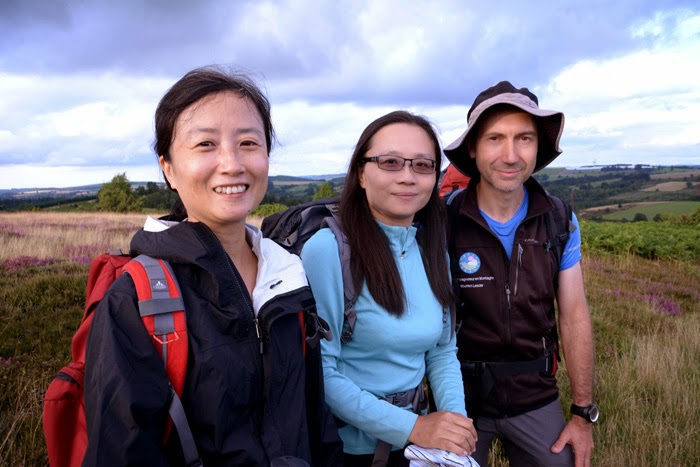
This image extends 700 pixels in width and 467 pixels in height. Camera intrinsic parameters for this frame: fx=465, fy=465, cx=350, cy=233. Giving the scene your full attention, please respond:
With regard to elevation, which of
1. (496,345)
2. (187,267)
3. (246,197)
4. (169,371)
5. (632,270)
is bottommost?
(632,270)

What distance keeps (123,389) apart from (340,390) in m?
1.04

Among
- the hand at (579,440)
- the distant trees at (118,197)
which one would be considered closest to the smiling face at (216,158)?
the hand at (579,440)

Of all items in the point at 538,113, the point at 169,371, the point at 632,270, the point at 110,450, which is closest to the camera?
the point at 110,450

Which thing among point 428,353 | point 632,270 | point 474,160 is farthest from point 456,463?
point 632,270

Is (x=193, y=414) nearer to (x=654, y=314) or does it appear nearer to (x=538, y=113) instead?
(x=538, y=113)

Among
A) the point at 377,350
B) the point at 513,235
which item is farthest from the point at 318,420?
the point at 513,235

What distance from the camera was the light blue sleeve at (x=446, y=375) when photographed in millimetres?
2318

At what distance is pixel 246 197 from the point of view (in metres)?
1.68

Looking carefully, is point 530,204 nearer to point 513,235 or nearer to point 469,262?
point 513,235

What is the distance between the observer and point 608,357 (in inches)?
227

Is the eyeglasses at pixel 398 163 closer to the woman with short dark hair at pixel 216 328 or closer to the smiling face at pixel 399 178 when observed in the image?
the smiling face at pixel 399 178

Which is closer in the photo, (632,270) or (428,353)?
(428,353)

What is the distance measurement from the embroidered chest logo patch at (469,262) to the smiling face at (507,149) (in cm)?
42

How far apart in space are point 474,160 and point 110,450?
8.32 feet
